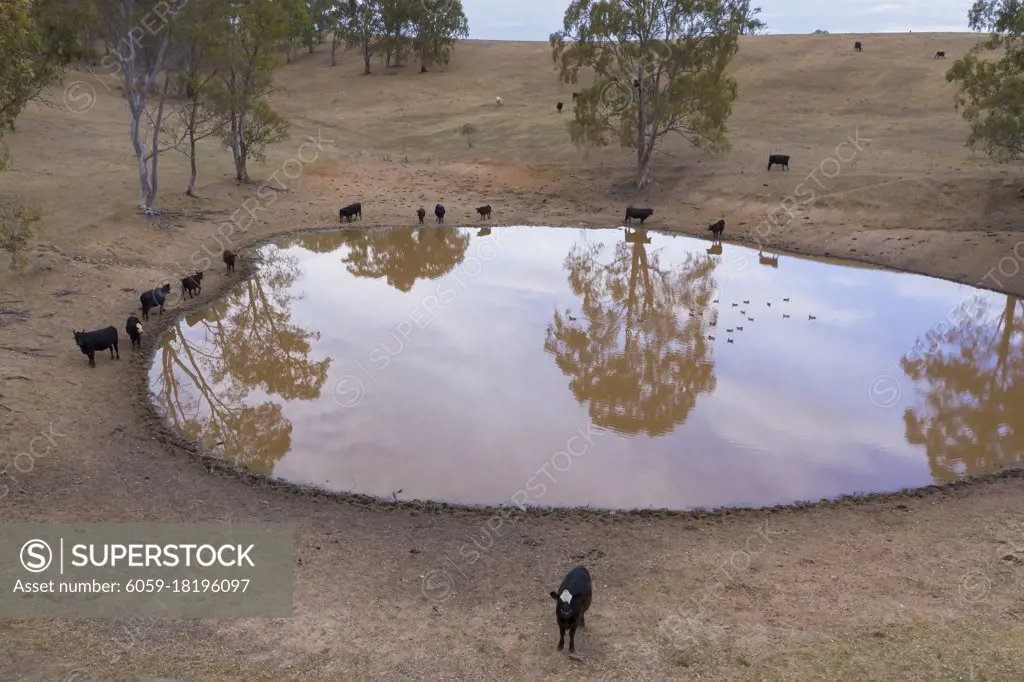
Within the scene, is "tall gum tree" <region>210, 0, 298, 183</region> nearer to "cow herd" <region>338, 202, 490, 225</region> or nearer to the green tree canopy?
A: "cow herd" <region>338, 202, 490, 225</region>

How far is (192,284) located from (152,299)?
204cm

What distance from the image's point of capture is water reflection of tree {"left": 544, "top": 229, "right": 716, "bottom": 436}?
679 inches

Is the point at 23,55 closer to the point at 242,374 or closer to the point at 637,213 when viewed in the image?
the point at 242,374

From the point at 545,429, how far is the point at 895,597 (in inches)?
296

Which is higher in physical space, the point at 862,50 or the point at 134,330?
the point at 862,50

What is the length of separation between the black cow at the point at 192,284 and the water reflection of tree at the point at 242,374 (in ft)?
3.11

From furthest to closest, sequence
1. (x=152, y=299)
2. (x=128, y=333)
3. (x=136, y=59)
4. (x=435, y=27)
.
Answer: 1. (x=435, y=27)
2. (x=136, y=59)
3. (x=152, y=299)
4. (x=128, y=333)


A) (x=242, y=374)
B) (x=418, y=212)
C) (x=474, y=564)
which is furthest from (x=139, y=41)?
(x=474, y=564)

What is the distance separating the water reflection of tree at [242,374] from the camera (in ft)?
50.9

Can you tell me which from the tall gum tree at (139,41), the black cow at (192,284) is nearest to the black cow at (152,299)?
the black cow at (192,284)

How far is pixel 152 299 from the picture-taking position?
2123 cm

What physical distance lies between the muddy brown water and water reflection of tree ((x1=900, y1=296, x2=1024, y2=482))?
0.06 metres

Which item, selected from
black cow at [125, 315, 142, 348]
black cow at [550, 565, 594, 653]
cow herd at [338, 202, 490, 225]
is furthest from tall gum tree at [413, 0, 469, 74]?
black cow at [550, 565, 594, 653]

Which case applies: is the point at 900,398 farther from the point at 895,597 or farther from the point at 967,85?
the point at 967,85
